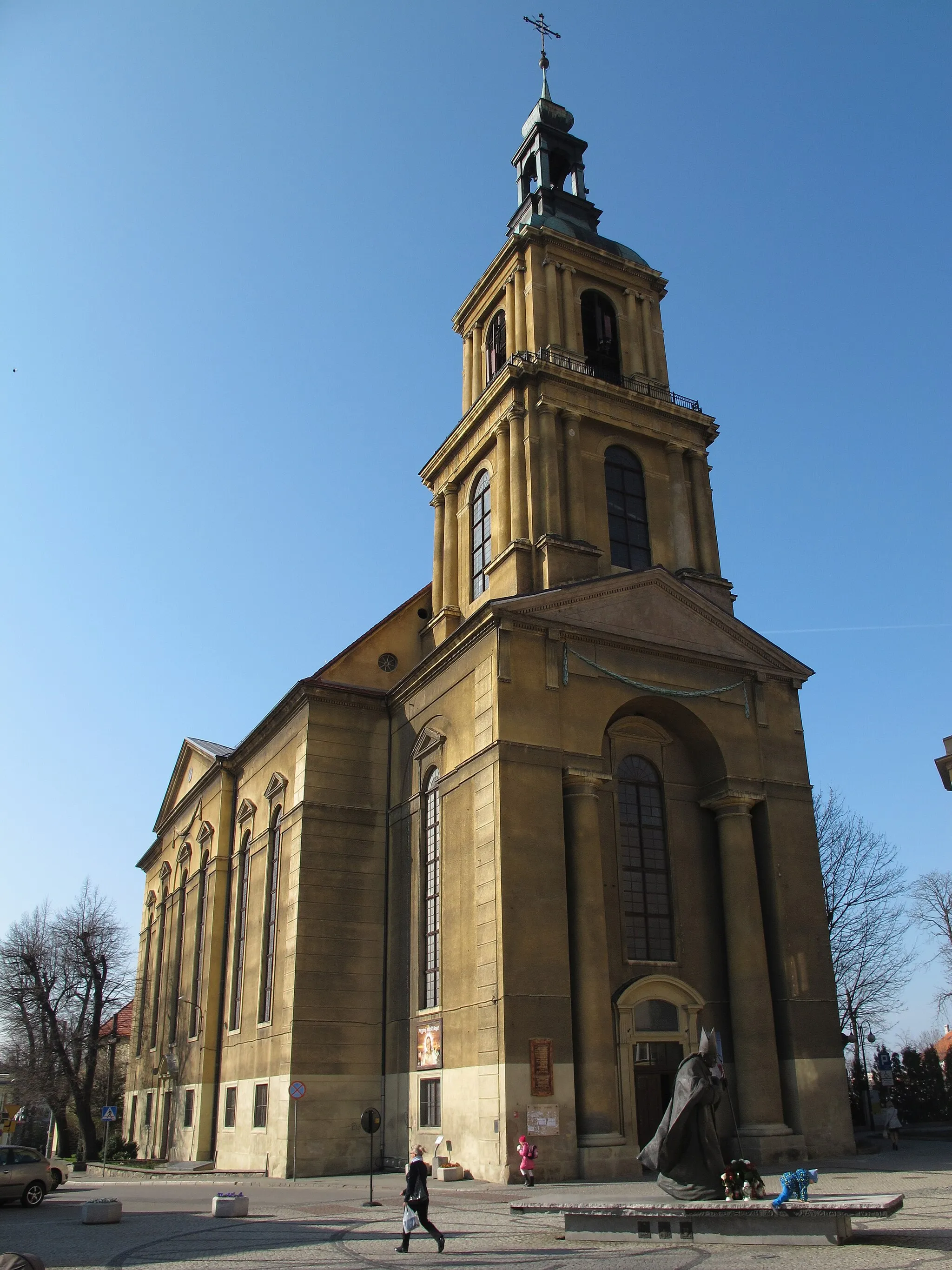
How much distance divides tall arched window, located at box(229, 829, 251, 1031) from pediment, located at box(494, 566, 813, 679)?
52.7 ft

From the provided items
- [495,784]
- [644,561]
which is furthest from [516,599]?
[644,561]

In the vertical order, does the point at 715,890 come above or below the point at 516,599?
below

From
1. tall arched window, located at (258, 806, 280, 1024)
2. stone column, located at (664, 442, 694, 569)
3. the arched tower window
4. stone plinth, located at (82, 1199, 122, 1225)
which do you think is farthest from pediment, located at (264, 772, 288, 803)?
the arched tower window

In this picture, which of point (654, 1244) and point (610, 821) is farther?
point (610, 821)

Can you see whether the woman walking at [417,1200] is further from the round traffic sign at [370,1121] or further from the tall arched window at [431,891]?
the tall arched window at [431,891]

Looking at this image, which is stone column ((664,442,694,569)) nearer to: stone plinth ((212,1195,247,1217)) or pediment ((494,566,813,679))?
pediment ((494,566,813,679))

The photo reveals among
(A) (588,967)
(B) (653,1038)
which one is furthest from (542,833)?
(B) (653,1038)

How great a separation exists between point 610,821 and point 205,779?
21.8 metres

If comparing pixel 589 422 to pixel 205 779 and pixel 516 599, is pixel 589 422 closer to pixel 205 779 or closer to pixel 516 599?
pixel 516 599

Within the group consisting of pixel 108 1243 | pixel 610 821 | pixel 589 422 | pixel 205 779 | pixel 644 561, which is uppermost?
pixel 589 422

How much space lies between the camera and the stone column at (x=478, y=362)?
38.2 meters

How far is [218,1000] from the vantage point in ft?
121

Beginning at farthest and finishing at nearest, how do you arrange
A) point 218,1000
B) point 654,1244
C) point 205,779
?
point 205,779, point 218,1000, point 654,1244

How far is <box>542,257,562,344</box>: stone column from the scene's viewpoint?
34.6 m
